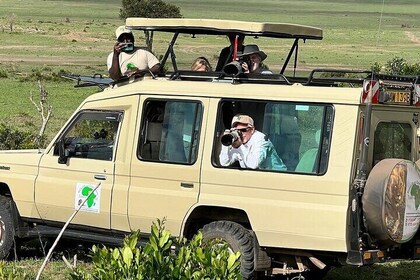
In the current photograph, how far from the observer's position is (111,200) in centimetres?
833

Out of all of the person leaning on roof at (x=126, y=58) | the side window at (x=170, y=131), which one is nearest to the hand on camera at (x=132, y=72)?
the person leaning on roof at (x=126, y=58)

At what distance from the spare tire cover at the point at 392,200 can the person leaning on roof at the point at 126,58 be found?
8.76 feet

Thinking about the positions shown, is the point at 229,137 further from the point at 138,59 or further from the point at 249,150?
the point at 138,59

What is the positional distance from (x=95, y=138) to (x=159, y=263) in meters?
A: 3.97

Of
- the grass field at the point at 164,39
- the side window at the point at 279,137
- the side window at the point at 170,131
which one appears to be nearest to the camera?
the side window at the point at 279,137

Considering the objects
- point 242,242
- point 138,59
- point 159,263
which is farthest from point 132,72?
point 159,263

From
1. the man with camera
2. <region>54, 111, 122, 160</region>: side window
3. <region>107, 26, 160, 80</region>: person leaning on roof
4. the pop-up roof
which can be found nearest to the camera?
the pop-up roof

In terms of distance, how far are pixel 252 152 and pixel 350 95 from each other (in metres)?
0.88

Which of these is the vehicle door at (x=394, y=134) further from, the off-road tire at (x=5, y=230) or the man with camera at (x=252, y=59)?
the off-road tire at (x=5, y=230)

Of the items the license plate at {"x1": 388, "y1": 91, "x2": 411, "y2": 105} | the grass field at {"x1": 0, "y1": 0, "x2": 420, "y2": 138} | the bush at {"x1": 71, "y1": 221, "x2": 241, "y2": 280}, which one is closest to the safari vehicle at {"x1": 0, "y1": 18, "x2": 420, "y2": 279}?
the license plate at {"x1": 388, "y1": 91, "x2": 411, "y2": 105}

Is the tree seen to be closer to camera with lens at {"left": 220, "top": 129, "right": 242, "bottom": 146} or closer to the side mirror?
the side mirror

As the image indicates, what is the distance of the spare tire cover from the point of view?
721 centimetres

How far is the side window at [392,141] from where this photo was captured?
7.76m

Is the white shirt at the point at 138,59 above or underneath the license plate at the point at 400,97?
above
